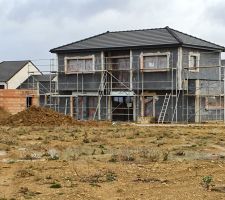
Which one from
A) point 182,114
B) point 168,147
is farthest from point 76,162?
point 182,114

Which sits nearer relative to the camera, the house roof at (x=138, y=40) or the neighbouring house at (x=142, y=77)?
the neighbouring house at (x=142, y=77)

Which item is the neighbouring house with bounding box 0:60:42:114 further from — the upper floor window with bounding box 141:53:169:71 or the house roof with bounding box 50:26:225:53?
the upper floor window with bounding box 141:53:169:71

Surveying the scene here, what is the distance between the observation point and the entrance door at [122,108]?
40.9 meters

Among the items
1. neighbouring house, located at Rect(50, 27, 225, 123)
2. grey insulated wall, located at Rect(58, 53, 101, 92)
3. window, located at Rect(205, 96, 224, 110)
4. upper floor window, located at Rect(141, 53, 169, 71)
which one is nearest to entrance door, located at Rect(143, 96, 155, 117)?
neighbouring house, located at Rect(50, 27, 225, 123)

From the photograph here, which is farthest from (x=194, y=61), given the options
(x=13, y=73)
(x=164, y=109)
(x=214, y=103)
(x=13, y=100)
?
(x=13, y=73)

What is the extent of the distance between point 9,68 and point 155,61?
34.9 meters

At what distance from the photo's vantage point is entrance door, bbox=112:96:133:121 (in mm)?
40903

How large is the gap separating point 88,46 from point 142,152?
26.3 m

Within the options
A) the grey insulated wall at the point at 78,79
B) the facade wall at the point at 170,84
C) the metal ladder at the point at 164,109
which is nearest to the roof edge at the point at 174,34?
the facade wall at the point at 170,84

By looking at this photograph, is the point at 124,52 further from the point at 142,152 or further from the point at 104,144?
the point at 142,152

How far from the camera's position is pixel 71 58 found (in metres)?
42.7

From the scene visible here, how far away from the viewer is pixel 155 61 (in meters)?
39.0

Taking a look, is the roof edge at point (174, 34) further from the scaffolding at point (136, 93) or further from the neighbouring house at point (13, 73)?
the neighbouring house at point (13, 73)

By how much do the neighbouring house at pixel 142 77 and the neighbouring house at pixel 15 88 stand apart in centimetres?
494
